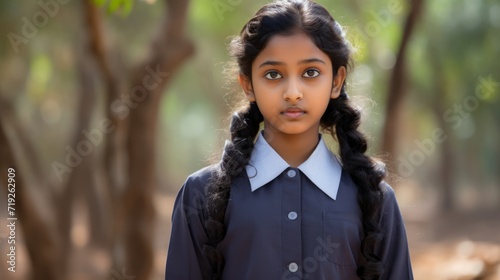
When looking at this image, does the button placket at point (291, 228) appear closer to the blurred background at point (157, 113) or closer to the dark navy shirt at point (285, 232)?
the dark navy shirt at point (285, 232)

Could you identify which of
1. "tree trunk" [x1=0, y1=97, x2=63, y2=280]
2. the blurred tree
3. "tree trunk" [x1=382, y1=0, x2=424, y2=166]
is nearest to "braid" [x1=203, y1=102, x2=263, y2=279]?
"tree trunk" [x1=0, y1=97, x2=63, y2=280]

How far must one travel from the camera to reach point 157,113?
7258mm

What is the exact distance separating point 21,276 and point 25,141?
2.29m

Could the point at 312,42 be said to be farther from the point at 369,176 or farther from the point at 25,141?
the point at 25,141

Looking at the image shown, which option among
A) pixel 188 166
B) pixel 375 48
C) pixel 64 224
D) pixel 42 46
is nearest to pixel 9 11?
pixel 64 224

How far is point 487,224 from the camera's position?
2136 centimetres

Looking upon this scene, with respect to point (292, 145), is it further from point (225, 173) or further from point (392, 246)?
point (392, 246)

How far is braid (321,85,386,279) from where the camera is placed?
8.80 feet

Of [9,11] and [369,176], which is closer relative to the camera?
[369,176]

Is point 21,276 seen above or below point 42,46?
below

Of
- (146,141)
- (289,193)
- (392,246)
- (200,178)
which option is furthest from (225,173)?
(146,141)

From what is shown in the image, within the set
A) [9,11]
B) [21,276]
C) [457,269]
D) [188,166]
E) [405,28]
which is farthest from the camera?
[188,166]

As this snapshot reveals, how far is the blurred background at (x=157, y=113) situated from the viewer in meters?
7.05

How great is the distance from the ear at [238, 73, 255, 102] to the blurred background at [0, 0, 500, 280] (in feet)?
0.71
